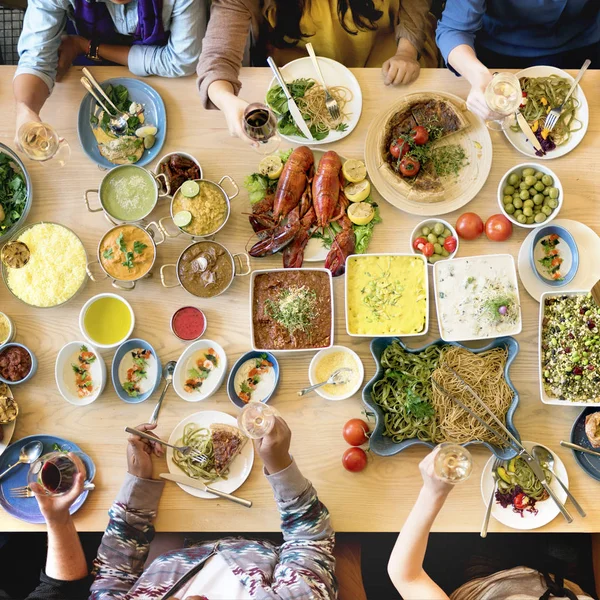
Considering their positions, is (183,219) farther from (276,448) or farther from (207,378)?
(276,448)

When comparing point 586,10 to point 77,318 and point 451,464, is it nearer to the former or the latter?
point 451,464

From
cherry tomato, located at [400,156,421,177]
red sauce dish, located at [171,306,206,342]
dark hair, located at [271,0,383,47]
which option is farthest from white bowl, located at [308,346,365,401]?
dark hair, located at [271,0,383,47]

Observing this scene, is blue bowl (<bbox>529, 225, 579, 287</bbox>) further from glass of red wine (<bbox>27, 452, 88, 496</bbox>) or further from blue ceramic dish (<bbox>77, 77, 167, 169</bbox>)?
glass of red wine (<bbox>27, 452, 88, 496</bbox>)

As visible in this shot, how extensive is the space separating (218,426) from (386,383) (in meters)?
0.76

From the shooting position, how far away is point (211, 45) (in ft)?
8.12

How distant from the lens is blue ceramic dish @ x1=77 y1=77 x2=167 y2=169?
2.58m

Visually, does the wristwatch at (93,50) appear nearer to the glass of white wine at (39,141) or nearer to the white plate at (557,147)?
the glass of white wine at (39,141)

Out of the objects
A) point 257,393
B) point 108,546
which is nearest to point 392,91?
point 257,393

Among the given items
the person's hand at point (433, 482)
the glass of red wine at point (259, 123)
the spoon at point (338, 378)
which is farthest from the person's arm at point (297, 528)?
the glass of red wine at point (259, 123)

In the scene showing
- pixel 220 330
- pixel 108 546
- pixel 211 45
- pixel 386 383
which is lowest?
pixel 108 546

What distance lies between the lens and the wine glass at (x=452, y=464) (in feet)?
6.61

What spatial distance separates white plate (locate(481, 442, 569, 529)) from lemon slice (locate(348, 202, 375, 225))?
1.17m

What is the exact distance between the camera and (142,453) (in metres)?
2.34

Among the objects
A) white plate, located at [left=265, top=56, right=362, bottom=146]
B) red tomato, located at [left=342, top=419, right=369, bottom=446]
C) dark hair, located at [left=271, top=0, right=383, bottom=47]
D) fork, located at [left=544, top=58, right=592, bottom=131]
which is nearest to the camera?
red tomato, located at [left=342, top=419, right=369, bottom=446]
